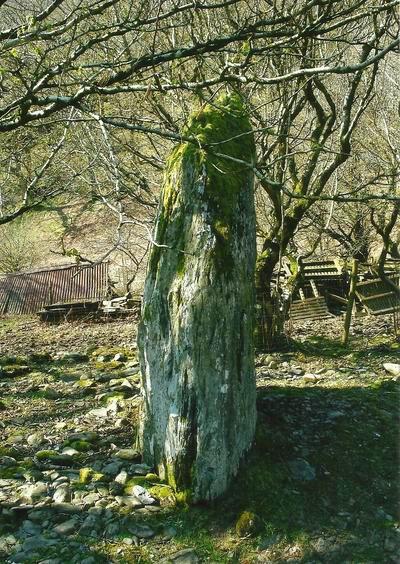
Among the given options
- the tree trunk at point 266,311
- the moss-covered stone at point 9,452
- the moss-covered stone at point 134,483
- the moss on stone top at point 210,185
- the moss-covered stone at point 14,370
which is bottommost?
the moss-covered stone at point 134,483

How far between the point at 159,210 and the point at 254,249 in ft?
2.88

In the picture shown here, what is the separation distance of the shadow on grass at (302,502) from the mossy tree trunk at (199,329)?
0.74ft

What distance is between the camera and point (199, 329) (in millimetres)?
4492

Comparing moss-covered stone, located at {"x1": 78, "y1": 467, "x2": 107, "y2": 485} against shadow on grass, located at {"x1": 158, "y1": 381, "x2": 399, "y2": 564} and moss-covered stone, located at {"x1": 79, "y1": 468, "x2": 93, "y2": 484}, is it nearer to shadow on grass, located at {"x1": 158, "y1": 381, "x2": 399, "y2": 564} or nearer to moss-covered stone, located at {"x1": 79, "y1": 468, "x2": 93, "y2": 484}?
moss-covered stone, located at {"x1": 79, "y1": 468, "x2": 93, "y2": 484}

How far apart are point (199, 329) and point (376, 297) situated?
9.15m

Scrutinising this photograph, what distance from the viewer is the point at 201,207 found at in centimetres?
472

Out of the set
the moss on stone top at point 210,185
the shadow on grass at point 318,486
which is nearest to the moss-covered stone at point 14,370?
the shadow on grass at point 318,486

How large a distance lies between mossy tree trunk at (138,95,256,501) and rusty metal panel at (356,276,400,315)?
8.19 metres

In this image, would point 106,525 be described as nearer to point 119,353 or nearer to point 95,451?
point 95,451

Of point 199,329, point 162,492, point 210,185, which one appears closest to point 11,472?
point 162,492

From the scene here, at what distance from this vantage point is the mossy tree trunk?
14.7 feet

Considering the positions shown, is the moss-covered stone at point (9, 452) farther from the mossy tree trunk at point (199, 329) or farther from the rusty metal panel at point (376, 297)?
the rusty metal panel at point (376, 297)

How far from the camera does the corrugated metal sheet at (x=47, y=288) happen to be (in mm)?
17141

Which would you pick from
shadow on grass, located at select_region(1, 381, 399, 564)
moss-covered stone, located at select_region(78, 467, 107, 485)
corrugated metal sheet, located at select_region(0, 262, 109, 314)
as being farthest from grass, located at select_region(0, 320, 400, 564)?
corrugated metal sheet, located at select_region(0, 262, 109, 314)
